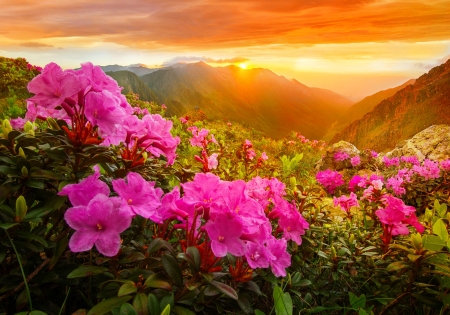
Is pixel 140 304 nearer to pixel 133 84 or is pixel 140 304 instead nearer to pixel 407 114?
pixel 407 114

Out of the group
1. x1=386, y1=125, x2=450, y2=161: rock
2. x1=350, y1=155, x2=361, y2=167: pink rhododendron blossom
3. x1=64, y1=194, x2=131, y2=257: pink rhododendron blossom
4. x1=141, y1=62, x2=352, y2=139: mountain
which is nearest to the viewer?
x1=64, y1=194, x2=131, y2=257: pink rhododendron blossom

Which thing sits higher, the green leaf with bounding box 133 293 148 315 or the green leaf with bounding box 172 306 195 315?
the green leaf with bounding box 133 293 148 315

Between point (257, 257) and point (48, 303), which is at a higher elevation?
point (257, 257)

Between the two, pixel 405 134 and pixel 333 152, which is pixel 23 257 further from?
pixel 405 134

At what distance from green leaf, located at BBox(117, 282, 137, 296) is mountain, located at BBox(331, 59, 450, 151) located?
9.41 meters

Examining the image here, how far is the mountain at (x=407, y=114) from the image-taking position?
924 centimetres

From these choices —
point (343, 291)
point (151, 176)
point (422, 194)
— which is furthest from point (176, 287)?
point (422, 194)

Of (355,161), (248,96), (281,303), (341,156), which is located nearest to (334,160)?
(341,156)

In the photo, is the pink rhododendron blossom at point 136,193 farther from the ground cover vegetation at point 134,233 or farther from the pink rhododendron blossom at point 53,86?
the pink rhododendron blossom at point 53,86

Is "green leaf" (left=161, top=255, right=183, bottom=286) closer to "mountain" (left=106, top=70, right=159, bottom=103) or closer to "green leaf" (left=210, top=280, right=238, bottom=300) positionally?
"green leaf" (left=210, top=280, right=238, bottom=300)

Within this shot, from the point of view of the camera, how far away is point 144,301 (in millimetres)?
855

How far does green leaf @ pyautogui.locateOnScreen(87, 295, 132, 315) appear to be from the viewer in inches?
32.9

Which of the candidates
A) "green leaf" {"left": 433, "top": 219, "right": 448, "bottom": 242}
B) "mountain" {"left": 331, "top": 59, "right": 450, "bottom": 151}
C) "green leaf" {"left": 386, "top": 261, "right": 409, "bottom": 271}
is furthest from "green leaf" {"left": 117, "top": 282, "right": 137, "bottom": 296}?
"mountain" {"left": 331, "top": 59, "right": 450, "bottom": 151}

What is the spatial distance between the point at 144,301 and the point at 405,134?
9818 millimetres
